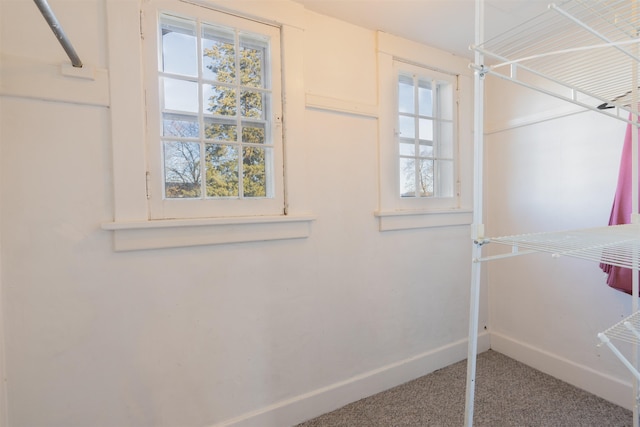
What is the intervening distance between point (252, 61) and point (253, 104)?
0.22 meters

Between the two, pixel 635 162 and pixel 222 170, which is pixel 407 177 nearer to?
pixel 635 162

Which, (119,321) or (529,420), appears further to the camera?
(529,420)

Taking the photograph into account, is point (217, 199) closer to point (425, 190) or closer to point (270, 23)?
point (270, 23)

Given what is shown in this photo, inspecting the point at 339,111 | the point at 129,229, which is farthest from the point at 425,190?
the point at 129,229

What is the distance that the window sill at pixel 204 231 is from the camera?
1.24 meters

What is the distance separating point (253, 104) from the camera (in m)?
1.55

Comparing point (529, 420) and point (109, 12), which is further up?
point (109, 12)

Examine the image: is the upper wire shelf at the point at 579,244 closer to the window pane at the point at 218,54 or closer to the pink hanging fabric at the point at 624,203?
the pink hanging fabric at the point at 624,203

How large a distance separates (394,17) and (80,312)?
2076 millimetres

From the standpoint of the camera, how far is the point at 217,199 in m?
1.44

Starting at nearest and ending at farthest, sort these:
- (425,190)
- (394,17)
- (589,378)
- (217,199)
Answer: (217,199), (394,17), (589,378), (425,190)

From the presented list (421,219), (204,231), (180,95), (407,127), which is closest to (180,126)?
(180,95)

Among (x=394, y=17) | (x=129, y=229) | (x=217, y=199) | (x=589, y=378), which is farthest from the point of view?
(x=589, y=378)

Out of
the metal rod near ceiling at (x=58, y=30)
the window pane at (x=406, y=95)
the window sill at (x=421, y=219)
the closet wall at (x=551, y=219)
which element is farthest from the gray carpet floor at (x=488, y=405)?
the metal rod near ceiling at (x=58, y=30)
